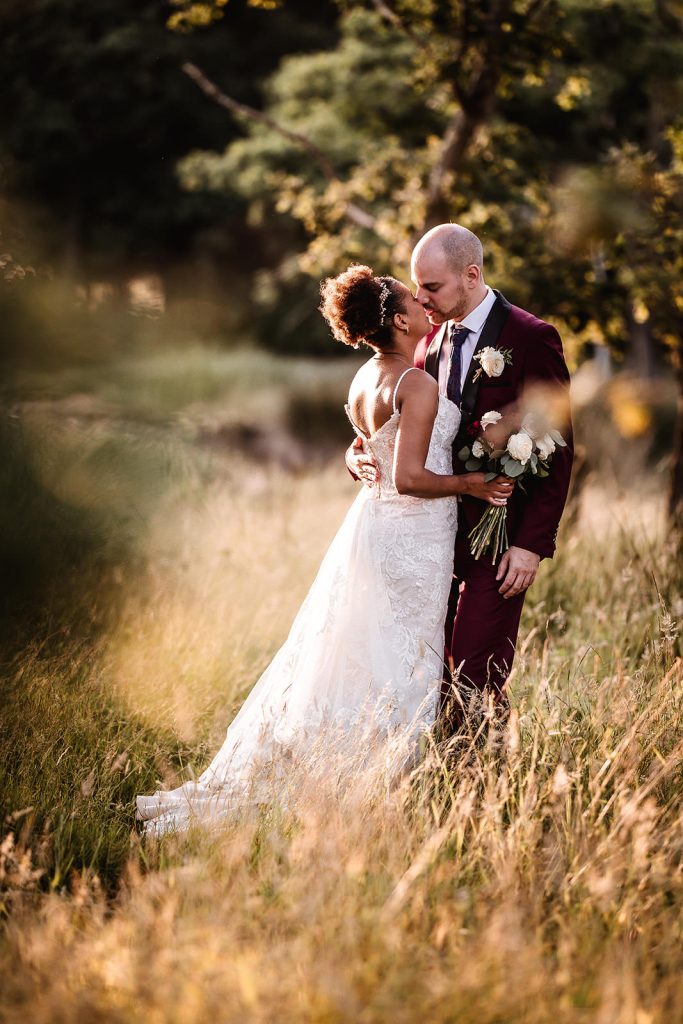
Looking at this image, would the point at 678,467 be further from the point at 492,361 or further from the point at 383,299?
the point at 383,299

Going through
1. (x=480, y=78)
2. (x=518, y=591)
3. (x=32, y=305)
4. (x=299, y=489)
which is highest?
(x=480, y=78)

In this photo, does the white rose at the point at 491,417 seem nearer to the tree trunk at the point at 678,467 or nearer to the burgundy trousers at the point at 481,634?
the burgundy trousers at the point at 481,634

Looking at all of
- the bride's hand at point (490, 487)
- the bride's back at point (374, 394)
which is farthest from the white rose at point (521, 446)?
the bride's back at point (374, 394)

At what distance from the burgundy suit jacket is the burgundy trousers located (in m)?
0.19

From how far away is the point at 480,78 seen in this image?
645cm

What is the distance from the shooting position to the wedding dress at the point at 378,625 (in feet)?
11.5

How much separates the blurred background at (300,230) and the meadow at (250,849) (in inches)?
0.8

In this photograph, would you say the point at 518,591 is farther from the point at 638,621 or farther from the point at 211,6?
the point at 211,6

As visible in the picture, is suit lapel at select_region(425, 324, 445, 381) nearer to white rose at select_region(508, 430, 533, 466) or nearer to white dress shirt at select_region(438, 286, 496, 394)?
white dress shirt at select_region(438, 286, 496, 394)

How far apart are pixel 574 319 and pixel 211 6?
11.9 feet

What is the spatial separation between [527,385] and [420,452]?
0.49m

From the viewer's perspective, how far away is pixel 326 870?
2402 millimetres

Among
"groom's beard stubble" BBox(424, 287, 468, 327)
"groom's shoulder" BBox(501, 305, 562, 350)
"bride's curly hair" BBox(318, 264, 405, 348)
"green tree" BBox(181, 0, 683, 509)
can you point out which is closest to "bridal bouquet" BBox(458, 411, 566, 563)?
"groom's shoulder" BBox(501, 305, 562, 350)

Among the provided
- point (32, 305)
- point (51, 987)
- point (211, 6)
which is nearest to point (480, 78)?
point (211, 6)
